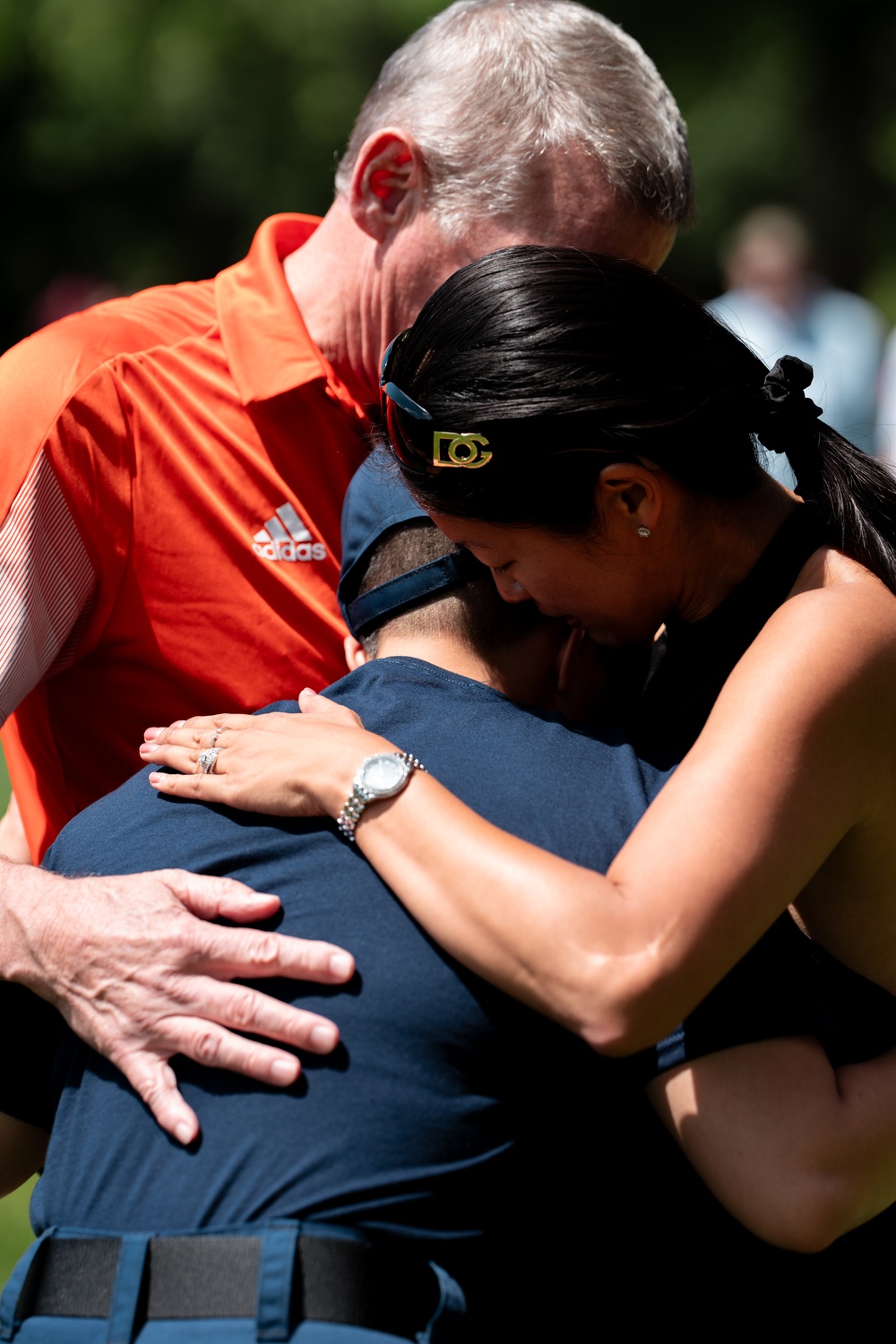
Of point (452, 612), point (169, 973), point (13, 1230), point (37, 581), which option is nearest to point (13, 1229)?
point (13, 1230)

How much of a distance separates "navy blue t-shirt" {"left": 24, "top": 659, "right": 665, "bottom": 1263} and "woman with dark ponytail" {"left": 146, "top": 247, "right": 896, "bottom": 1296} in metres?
0.06

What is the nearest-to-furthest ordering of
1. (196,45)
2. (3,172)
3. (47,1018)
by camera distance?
(47,1018) → (196,45) → (3,172)

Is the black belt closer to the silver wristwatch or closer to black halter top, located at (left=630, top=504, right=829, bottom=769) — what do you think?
the silver wristwatch

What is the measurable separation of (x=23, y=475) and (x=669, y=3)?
18.2 metres

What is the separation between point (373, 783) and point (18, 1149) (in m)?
0.97

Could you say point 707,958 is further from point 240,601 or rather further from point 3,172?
point 3,172

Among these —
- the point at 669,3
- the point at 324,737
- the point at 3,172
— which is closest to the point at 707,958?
the point at 324,737

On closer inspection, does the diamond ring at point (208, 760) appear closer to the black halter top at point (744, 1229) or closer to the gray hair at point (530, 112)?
the black halter top at point (744, 1229)

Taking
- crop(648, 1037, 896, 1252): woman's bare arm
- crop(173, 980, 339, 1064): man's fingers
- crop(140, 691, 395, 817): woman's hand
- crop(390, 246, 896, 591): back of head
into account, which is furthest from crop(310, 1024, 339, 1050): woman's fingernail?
crop(390, 246, 896, 591): back of head

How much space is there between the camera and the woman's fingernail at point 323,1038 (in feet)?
6.26

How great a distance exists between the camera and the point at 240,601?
2990mm

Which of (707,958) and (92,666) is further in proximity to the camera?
(92,666)

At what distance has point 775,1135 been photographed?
1.91m

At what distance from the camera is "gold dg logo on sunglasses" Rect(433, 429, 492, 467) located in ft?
7.22
